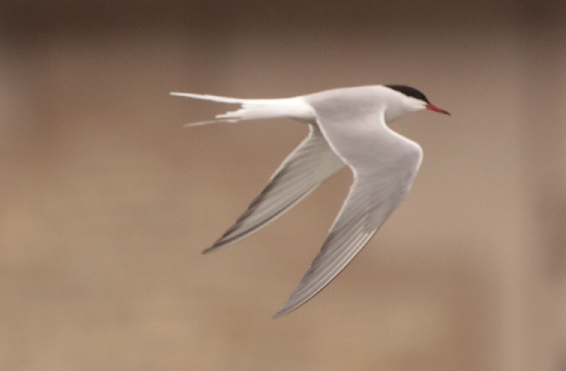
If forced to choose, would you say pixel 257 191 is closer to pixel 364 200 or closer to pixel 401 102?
pixel 401 102

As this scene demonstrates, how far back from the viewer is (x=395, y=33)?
1.50 m

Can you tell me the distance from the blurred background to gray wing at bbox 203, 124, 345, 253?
55 centimetres

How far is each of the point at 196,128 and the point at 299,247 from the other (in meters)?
0.42

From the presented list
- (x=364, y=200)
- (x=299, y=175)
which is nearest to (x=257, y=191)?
(x=299, y=175)

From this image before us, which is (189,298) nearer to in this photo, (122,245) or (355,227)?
(122,245)

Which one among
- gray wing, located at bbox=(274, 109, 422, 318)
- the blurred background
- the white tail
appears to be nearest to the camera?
gray wing, located at bbox=(274, 109, 422, 318)

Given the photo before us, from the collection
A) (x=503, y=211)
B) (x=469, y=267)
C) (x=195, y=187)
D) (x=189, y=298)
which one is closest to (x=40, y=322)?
(x=189, y=298)

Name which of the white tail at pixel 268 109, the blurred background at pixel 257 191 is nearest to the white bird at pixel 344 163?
the white tail at pixel 268 109

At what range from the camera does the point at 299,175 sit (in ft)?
3.12

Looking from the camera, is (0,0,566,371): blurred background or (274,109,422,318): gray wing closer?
(274,109,422,318): gray wing

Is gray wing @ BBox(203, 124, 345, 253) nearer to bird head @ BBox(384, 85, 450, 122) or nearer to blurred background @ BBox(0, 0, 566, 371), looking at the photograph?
bird head @ BBox(384, 85, 450, 122)

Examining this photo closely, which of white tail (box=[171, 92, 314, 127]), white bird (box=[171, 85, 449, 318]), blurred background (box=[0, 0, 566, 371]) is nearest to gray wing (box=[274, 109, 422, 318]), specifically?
white bird (box=[171, 85, 449, 318])

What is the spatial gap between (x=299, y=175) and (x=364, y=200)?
0.65 feet

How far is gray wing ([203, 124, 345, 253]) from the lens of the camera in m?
0.95
